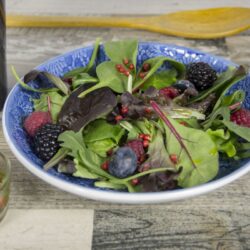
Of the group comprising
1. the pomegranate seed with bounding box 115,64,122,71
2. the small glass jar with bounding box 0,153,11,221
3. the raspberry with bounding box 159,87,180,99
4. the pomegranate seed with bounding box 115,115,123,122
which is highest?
the pomegranate seed with bounding box 115,64,122,71

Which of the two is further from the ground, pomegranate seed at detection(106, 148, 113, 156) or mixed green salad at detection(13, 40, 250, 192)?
mixed green salad at detection(13, 40, 250, 192)

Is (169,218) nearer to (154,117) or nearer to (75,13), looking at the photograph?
(154,117)

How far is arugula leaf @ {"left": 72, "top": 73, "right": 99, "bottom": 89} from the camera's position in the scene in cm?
71

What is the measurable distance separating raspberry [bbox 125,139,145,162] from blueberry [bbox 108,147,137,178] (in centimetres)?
2

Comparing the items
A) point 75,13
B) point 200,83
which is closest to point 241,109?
point 200,83

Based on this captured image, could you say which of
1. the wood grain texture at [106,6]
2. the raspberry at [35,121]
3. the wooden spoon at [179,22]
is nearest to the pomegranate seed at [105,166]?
the raspberry at [35,121]

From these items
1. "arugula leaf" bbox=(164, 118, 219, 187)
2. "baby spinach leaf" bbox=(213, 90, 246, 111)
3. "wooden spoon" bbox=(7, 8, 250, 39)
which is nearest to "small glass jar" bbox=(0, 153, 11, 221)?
"arugula leaf" bbox=(164, 118, 219, 187)

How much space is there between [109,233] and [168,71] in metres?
0.31

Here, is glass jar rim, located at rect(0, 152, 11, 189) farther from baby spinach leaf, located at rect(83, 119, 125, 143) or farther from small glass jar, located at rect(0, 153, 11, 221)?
baby spinach leaf, located at rect(83, 119, 125, 143)

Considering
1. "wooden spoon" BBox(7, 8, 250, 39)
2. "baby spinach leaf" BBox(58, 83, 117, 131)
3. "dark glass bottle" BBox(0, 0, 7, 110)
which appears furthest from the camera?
"wooden spoon" BBox(7, 8, 250, 39)

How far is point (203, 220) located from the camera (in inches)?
23.3

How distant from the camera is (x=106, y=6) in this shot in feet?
3.88

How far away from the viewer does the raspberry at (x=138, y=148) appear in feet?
1.97

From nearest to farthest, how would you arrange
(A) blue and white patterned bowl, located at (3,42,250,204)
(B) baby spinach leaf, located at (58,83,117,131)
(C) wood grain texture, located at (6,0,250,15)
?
(A) blue and white patterned bowl, located at (3,42,250,204), (B) baby spinach leaf, located at (58,83,117,131), (C) wood grain texture, located at (6,0,250,15)
